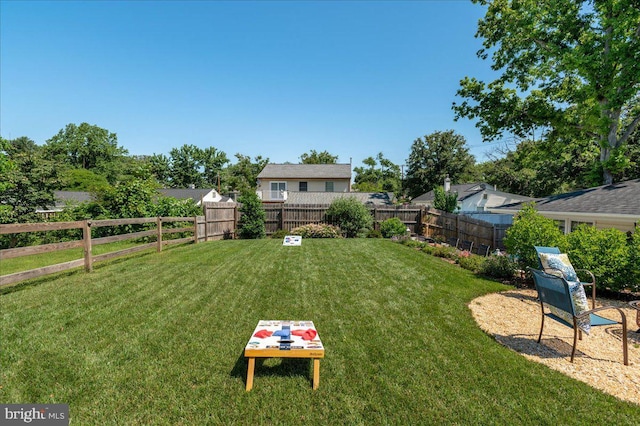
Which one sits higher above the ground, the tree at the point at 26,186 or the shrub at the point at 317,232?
the tree at the point at 26,186

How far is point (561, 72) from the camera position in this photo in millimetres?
14008

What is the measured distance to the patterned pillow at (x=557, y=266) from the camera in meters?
4.47

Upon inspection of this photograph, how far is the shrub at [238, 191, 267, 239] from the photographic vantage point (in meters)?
15.0

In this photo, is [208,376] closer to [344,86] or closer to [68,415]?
[68,415]

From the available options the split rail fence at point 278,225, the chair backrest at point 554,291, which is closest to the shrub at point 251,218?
the split rail fence at point 278,225

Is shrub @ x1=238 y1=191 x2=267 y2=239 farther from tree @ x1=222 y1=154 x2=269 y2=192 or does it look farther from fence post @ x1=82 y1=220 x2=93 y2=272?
tree @ x1=222 y1=154 x2=269 y2=192

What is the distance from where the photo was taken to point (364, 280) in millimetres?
6625

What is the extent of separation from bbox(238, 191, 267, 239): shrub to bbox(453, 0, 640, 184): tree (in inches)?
485

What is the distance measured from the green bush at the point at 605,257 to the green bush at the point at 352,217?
397 inches

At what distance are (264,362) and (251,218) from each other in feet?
40.7

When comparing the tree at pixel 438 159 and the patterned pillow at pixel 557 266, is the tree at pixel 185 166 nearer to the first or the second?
the tree at pixel 438 159

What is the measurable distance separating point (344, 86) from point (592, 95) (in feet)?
37.8

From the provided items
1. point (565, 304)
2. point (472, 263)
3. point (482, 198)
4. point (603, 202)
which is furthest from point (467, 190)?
point (565, 304)

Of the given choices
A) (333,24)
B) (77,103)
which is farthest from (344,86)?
(77,103)
